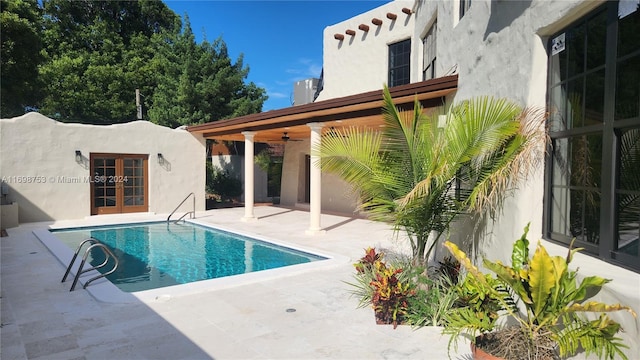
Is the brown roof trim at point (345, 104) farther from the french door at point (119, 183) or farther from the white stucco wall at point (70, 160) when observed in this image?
the french door at point (119, 183)

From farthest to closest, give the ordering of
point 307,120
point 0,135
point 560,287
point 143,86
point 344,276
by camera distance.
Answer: point 143,86 → point 0,135 → point 307,120 → point 344,276 → point 560,287

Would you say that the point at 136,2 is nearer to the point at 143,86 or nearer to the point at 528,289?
the point at 143,86

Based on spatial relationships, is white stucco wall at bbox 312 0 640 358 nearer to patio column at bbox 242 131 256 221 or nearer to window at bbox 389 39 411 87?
window at bbox 389 39 411 87

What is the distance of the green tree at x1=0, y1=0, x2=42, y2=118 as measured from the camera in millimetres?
13953

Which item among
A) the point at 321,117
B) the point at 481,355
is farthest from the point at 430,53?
the point at 481,355

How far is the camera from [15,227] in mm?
12820

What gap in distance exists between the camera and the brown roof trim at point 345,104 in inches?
291

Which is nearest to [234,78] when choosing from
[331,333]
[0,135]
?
[0,135]

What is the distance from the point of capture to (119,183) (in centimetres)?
1602

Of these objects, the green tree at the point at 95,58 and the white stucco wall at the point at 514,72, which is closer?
the white stucco wall at the point at 514,72

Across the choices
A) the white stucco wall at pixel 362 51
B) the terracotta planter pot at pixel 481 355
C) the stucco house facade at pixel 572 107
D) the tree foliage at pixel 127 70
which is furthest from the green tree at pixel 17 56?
the terracotta planter pot at pixel 481 355

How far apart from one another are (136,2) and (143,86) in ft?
24.6

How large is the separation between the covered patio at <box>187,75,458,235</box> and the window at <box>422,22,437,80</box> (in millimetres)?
1869

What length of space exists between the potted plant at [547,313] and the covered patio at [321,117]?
3.15m
